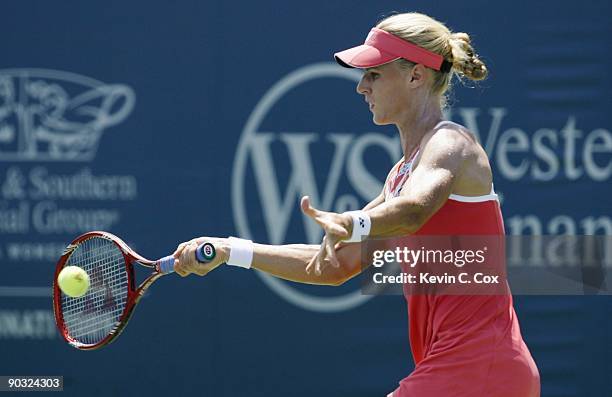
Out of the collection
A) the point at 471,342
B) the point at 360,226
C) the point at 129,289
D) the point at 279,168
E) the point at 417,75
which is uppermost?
the point at 417,75

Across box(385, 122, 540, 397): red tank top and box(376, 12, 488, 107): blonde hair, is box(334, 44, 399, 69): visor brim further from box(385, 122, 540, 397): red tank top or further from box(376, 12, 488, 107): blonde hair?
box(385, 122, 540, 397): red tank top

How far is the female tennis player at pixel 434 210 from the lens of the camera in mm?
2871

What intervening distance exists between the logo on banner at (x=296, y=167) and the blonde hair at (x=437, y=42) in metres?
2.03

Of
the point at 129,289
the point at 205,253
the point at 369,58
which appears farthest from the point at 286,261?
the point at 369,58

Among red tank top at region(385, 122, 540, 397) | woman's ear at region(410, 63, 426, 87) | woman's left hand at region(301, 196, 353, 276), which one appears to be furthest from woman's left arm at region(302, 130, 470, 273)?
woman's ear at region(410, 63, 426, 87)

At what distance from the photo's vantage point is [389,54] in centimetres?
325

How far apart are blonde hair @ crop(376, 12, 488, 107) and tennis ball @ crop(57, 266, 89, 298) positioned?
1350 millimetres

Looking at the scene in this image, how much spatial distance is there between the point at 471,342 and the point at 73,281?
1.44m

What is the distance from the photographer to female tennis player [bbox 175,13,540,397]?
9.42 feet

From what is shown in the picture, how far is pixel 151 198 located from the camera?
538 centimetres

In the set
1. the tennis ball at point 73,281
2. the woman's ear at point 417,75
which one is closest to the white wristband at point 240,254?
the tennis ball at point 73,281

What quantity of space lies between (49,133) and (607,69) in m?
2.74

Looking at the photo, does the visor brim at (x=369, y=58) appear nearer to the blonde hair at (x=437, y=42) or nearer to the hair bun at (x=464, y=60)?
the blonde hair at (x=437, y=42)

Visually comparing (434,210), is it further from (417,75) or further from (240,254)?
(240,254)
